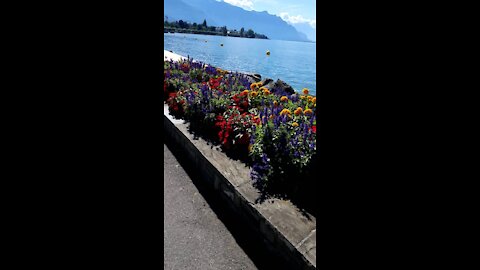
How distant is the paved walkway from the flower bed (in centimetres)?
64

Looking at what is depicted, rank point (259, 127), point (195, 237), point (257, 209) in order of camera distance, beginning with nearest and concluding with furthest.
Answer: point (257, 209) → point (195, 237) → point (259, 127)

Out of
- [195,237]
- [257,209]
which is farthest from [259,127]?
[195,237]

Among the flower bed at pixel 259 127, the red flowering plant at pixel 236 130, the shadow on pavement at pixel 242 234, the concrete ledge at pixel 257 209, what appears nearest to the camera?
the concrete ledge at pixel 257 209

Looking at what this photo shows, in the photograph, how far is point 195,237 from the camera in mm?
3178

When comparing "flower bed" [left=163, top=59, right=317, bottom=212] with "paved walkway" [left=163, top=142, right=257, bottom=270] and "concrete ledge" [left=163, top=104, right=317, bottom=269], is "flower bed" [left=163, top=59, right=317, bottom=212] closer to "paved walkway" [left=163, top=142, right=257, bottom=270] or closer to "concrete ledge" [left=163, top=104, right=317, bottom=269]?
"concrete ledge" [left=163, top=104, right=317, bottom=269]

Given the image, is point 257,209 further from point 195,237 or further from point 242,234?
point 195,237

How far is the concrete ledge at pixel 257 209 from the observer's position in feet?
7.97

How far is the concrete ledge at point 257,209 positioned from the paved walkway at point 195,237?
234mm

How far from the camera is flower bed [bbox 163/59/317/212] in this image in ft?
10.6

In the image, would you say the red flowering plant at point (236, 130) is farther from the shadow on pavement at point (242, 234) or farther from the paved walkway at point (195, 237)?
the paved walkway at point (195, 237)

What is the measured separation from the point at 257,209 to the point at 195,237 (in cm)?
71

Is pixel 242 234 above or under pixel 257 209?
under

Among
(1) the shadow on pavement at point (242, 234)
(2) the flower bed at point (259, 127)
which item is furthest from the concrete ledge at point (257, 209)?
(2) the flower bed at point (259, 127)
